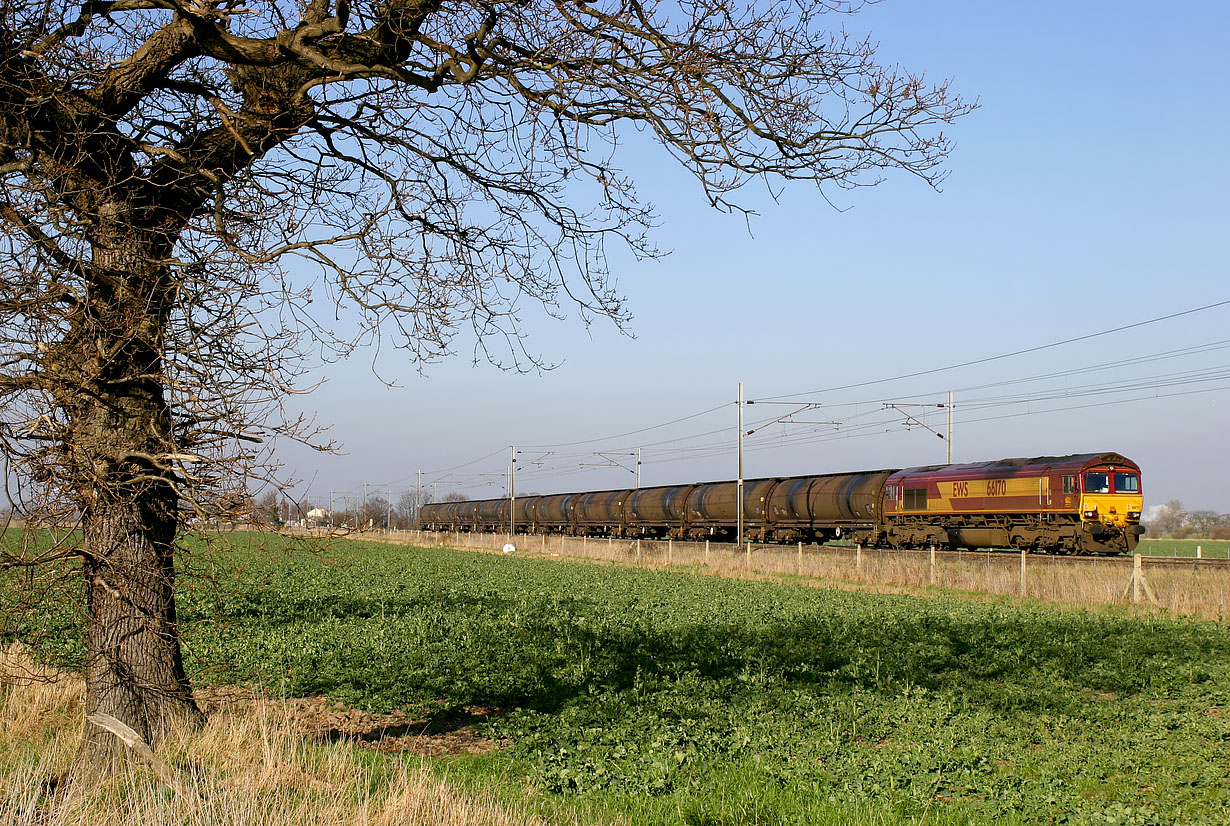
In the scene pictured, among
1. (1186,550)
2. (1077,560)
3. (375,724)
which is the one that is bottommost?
(1186,550)

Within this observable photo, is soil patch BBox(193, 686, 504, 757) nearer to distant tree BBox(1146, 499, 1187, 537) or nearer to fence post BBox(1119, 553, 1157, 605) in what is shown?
fence post BBox(1119, 553, 1157, 605)

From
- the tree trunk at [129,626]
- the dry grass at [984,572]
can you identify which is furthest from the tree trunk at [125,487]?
the dry grass at [984,572]

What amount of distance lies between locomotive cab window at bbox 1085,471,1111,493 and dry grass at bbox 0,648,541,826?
87.1ft

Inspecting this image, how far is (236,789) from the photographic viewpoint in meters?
6.08

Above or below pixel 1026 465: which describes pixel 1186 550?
below

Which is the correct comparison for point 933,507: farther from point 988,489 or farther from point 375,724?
point 375,724

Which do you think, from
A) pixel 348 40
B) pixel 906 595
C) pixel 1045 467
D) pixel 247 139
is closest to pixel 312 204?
pixel 247 139

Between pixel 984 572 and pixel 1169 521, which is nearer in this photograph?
pixel 984 572

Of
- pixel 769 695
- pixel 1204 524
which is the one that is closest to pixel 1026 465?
pixel 769 695

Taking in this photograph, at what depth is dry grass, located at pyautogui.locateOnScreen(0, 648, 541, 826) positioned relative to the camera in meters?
5.59

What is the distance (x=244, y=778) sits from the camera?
6371 mm

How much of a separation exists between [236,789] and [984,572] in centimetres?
2239

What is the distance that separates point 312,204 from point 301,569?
80.8ft

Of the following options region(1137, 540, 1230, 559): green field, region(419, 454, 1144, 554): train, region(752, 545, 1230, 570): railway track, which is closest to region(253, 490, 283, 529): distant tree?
region(752, 545, 1230, 570): railway track
